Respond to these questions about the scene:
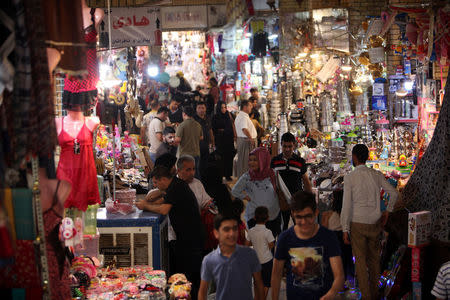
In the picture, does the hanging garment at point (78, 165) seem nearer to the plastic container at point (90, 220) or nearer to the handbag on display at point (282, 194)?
the plastic container at point (90, 220)

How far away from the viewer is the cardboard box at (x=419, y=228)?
19.9 feet

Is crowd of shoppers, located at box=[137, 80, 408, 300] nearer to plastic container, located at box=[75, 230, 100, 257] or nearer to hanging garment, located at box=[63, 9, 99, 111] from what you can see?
plastic container, located at box=[75, 230, 100, 257]

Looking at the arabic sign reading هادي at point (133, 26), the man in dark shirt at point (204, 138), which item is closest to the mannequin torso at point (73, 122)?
the arabic sign reading هادي at point (133, 26)

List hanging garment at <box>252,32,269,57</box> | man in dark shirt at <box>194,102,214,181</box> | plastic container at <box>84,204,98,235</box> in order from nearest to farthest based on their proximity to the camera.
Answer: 1. plastic container at <box>84,204,98,235</box>
2. man in dark shirt at <box>194,102,214,181</box>
3. hanging garment at <box>252,32,269,57</box>

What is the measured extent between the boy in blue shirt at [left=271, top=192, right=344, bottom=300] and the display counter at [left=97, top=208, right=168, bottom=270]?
6.07 feet

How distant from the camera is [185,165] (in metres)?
6.59

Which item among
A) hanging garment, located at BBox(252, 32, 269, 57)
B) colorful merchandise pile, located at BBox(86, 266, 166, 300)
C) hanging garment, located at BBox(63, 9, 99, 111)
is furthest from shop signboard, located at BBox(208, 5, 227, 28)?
hanging garment, located at BBox(63, 9, 99, 111)

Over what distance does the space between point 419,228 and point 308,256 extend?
7.08 ft

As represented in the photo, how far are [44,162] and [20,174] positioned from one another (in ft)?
0.78

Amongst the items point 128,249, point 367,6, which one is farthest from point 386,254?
point 367,6

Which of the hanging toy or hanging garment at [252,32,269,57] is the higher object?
hanging garment at [252,32,269,57]

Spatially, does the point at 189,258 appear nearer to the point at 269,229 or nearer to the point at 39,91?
the point at 269,229

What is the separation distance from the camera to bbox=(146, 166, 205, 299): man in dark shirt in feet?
19.4

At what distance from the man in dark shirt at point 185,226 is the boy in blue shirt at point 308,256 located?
63.1 inches
